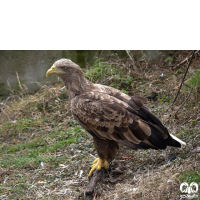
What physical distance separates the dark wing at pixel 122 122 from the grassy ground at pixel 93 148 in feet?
1.35

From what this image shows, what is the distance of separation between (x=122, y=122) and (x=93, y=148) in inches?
57.3

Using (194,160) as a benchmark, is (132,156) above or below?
below

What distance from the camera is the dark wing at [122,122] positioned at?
4.07 metres

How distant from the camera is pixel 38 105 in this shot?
300 inches

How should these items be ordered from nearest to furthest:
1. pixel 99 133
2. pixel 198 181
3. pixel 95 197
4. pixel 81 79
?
pixel 198 181, pixel 95 197, pixel 99 133, pixel 81 79

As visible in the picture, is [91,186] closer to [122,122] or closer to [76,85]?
[122,122]

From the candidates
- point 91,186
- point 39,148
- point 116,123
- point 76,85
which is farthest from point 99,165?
point 39,148

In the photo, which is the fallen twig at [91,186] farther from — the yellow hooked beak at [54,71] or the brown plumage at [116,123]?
the yellow hooked beak at [54,71]

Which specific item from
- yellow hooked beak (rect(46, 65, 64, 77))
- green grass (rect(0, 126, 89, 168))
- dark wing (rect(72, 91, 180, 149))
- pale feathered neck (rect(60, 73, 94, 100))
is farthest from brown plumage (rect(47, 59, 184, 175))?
green grass (rect(0, 126, 89, 168))

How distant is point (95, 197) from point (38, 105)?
4251mm

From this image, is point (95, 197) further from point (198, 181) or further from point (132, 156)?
point (198, 181)

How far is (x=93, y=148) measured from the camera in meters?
5.39
